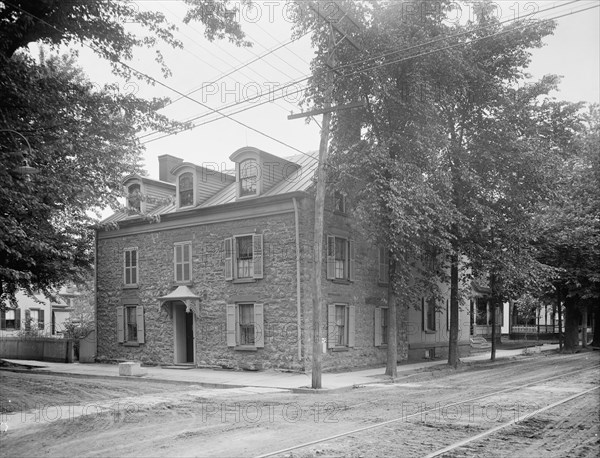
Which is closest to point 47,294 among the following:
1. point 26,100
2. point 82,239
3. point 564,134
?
point 82,239

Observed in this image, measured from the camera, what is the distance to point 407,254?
21.5 meters

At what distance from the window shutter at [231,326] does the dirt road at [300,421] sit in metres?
5.02

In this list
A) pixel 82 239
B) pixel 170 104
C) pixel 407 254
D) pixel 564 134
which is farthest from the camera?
pixel 82 239

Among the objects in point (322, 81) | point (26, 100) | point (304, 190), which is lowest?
point (304, 190)

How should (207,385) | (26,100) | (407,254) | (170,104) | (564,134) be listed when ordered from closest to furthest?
(26,100) < (170,104) < (207,385) < (407,254) < (564,134)

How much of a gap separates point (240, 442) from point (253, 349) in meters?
13.5

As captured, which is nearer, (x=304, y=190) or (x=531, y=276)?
(x=304, y=190)

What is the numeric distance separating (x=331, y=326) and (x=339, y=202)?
5.03 metres

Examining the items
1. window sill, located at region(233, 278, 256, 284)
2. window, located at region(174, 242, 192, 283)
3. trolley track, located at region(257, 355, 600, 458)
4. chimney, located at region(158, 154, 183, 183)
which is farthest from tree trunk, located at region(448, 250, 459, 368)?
chimney, located at region(158, 154, 183, 183)

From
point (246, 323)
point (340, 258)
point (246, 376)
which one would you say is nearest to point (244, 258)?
point (246, 323)

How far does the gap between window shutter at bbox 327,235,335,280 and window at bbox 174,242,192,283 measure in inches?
244

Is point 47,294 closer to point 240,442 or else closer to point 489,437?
point 240,442

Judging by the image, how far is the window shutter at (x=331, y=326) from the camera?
74.1 feet

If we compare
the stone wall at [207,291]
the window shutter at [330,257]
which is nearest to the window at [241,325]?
the stone wall at [207,291]
